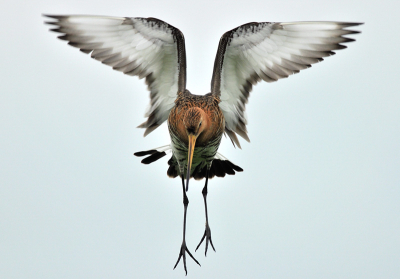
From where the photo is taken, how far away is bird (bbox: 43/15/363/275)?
410 inches

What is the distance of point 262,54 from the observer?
1135 centimetres

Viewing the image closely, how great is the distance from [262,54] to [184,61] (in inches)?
65.3

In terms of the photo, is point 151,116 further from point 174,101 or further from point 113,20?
point 113,20

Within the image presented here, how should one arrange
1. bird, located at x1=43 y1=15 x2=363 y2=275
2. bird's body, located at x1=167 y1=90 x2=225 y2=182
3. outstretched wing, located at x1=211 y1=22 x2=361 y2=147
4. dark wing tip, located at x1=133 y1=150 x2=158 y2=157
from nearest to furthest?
bird's body, located at x1=167 y1=90 x2=225 y2=182 → bird, located at x1=43 y1=15 x2=363 y2=275 → outstretched wing, located at x1=211 y1=22 x2=361 y2=147 → dark wing tip, located at x1=133 y1=150 x2=158 y2=157

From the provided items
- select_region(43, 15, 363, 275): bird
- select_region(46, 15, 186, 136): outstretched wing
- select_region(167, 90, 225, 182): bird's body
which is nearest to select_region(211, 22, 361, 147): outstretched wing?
select_region(43, 15, 363, 275): bird

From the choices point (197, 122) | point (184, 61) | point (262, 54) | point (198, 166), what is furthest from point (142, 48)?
point (198, 166)

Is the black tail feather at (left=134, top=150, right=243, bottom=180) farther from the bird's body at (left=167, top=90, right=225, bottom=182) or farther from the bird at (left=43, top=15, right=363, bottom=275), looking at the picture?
the bird's body at (left=167, top=90, right=225, bottom=182)

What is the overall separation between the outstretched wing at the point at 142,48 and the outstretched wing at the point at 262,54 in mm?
937

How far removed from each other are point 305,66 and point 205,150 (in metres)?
2.76

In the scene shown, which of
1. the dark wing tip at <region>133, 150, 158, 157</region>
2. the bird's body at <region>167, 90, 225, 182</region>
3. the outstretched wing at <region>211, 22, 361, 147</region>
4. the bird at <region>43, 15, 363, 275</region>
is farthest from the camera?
the dark wing tip at <region>133, 150, 158, 157</region>

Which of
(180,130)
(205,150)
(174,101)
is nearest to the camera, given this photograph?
(180,130)

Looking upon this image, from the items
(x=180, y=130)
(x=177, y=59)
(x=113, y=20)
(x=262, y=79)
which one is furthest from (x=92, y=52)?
(x=262, y=79)

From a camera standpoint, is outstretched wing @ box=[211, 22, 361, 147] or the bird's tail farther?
the bird's tail

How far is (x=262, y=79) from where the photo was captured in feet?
38.6
